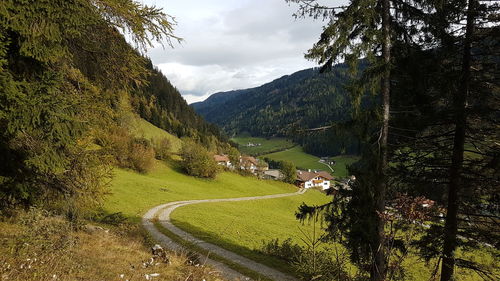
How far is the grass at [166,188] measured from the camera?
3375 cm

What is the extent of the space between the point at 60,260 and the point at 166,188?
4409cm

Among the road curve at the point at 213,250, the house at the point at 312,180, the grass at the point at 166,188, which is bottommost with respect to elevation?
the house at the point at 312,180

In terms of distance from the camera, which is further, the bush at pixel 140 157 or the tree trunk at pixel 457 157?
the bush at pixel 140 157

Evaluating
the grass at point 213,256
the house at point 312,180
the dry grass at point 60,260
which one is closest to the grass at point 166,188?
the grass at point 213,256

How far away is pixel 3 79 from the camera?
615 centimetres

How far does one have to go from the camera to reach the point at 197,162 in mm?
68875

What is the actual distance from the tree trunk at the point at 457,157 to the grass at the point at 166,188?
20895 mm

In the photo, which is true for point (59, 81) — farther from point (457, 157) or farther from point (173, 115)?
point (173, 115)

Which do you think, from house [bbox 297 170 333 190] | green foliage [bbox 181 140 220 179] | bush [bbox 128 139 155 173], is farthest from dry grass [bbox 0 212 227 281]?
house [bbox 297 170 333 190]

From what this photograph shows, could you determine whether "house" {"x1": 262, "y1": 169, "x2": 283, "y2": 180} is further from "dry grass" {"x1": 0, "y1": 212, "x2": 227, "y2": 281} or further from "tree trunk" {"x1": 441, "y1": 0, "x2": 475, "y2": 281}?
"dry grass" {"x1": 0, "y1": 212, "x2": 227, "y2": 281}

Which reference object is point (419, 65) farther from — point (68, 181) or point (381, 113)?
point (68, 181)

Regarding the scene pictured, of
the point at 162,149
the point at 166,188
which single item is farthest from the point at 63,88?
the point at 162,149

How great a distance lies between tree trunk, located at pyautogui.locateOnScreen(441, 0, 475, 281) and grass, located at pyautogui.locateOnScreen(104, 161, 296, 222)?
20895 millimetres

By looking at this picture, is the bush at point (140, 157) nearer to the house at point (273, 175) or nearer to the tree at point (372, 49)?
the house at point (273, 175)
